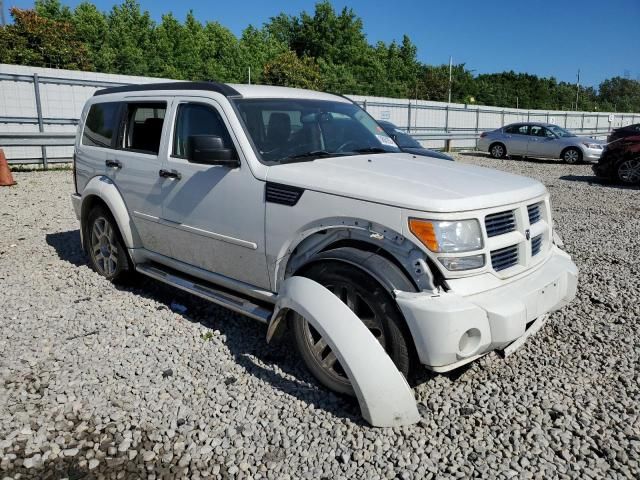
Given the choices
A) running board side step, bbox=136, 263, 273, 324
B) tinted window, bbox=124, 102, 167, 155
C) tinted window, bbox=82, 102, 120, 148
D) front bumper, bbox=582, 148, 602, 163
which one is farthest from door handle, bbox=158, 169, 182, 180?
front bumper, bbox=582, 148, 602, 163

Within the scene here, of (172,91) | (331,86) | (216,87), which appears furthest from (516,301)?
(331,86)

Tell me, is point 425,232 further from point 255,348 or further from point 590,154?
point 590,154

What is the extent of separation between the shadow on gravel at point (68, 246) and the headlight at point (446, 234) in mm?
4567

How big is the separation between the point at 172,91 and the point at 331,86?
2651cm

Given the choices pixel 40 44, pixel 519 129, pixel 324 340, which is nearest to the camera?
pixel 324 340

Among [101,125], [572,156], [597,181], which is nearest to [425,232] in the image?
[101,125]

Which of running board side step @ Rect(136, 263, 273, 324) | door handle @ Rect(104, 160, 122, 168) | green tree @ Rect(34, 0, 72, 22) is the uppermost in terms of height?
green tree @ Rect(34, 0, 72, 22)

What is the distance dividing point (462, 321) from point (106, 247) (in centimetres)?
388

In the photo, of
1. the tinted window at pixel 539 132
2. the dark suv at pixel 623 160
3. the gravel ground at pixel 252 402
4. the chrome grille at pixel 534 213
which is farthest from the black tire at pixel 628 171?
the chrome grille at pixel 534 213

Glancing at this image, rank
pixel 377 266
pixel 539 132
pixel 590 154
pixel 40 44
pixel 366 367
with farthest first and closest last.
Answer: pixel 40 44 → pixel 539 132 → pixel 590 154 → pixel 377 266 → pixel 366 367

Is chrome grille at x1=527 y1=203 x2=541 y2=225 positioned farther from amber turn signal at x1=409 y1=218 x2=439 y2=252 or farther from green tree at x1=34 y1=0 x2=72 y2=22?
green tree at x1=34 y1=0 x2=72 y2=22

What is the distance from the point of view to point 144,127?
4.82 metres

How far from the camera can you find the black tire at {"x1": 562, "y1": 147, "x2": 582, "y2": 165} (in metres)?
18.6

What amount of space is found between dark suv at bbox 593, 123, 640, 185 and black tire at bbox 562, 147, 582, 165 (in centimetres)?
524
